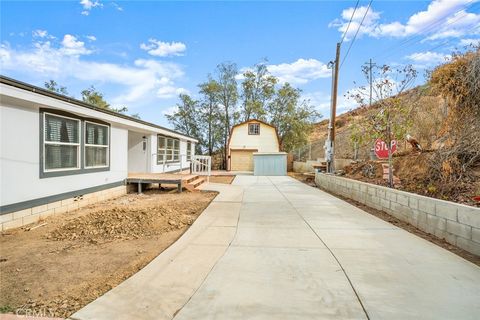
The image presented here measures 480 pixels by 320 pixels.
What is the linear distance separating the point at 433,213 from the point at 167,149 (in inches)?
505

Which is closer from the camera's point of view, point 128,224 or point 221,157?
point 128,224

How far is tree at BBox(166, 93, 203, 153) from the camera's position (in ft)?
99.4

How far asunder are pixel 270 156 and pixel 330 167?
8.56 metres

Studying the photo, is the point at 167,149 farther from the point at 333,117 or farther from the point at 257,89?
the point at 257,89

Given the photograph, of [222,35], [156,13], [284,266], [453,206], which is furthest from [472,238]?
[222,35]

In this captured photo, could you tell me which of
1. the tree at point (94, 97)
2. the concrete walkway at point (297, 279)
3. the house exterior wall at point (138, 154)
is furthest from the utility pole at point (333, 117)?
the tree at point (94, 97)

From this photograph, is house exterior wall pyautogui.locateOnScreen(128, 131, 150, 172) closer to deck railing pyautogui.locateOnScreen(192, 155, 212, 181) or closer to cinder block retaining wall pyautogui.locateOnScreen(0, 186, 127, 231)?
→ deck railing pyautogui.locateOnScreen(192, 155, 212, 181)

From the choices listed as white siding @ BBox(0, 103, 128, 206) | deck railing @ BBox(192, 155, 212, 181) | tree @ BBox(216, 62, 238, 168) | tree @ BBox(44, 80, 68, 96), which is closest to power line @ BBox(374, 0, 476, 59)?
deck railing @ BBox(192, 155, 212, 181)

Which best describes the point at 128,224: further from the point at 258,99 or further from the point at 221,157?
the point at 258,99

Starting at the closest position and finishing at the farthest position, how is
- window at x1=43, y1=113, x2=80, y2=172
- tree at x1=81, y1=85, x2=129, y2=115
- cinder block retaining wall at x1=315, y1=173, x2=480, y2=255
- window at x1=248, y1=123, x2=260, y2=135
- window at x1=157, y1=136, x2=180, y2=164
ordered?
cinder block retaining wall at x1=315, y1=173, x2=480, y2=255 → window at x1=43, y1=113, x2=80, y2=172 → window at x1=157, y1=136, x2=180, y2=164 → window at x1=248, y1=123, x2=260, y2=135 → tree at x1=81, y1=85, x2=129, y2=115

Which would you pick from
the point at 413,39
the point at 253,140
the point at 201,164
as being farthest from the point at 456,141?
the point at 253,140

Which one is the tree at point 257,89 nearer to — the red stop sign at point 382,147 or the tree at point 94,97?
the tree at point 94,97

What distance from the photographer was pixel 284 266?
360 cm

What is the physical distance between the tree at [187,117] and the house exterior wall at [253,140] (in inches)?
219
